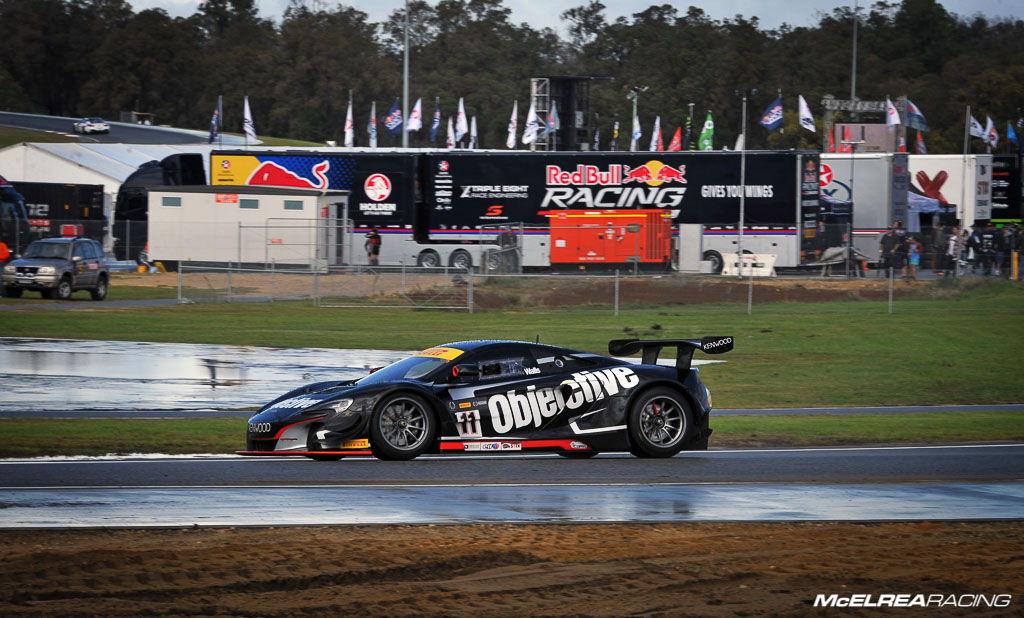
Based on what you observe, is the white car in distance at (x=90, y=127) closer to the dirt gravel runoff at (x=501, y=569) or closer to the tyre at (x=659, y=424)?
the tyre at (x=659, y=424)

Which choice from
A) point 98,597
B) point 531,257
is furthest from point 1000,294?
point 98,597

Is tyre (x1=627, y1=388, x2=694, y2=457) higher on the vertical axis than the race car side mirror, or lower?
lower

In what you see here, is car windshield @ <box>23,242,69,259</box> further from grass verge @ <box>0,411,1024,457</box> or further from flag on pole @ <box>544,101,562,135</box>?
flag on pole @ <box>544,101,562,135</box>

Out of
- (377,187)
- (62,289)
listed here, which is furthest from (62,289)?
(377,187)

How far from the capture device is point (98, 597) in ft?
22.1

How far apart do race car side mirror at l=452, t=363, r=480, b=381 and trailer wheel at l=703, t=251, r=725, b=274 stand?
109ft

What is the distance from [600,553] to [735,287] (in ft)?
99.3

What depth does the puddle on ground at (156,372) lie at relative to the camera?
17.7 m

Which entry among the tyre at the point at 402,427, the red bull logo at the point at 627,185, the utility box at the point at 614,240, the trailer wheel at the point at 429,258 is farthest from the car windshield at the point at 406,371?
the trailer wheel at the point at 429,258

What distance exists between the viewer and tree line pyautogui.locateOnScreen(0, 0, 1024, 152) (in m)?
110

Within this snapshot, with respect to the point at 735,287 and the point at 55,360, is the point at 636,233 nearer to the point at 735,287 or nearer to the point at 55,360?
the point at 735,287

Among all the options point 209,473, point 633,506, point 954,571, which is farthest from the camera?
point 209,473

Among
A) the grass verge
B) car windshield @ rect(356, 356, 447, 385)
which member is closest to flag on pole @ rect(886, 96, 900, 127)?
the grass verge

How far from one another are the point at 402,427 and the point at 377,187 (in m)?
35.5
